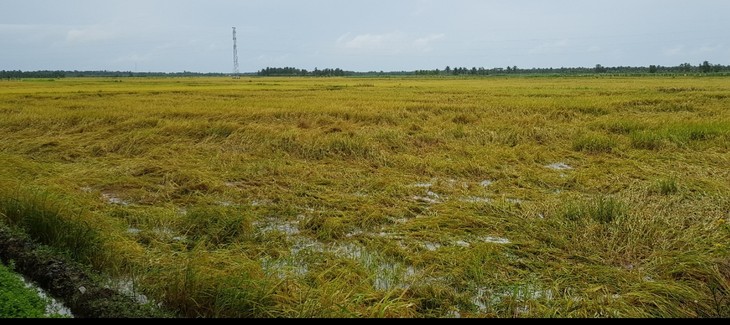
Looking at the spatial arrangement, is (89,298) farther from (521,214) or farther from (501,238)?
(521,214)

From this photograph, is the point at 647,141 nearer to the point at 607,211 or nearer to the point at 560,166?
the point at 560,166

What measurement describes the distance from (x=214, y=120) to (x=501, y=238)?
895 cm

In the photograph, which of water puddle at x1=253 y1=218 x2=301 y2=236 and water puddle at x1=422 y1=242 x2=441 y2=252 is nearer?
water puddle at x1=422 y1=242 x2=441 y2=252

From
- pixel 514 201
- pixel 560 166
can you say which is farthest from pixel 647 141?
pixel 514 201

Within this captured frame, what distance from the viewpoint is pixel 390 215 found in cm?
528

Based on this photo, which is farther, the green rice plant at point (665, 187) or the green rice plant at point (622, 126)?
the green rice plant at point (622, 126)

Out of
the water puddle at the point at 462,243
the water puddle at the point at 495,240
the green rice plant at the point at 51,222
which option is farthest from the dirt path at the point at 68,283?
the water puddle at the point at 495,240

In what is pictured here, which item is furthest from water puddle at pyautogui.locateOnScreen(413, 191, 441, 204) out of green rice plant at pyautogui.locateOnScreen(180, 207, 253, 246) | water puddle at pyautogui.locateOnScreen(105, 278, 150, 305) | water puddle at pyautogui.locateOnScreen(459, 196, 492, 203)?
water puddle at pyautogui.locateOnScreen(105, 278, 150, 305)

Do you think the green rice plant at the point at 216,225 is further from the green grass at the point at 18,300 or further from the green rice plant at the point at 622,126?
the green rice plant at the point at 622,126

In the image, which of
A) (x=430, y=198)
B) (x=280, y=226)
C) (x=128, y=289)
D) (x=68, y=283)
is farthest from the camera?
(x=430, y=198)

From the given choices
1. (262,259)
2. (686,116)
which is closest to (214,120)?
(262,259)

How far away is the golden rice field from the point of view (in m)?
3.23

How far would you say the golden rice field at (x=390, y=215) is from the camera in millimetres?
3229

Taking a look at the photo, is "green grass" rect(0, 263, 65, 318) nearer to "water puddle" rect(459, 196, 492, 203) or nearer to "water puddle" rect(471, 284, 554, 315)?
"water puddle" rect(471, 284, 554, 315)
